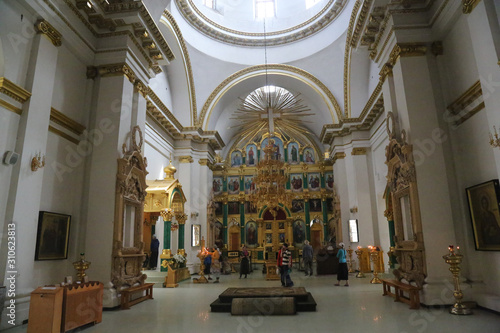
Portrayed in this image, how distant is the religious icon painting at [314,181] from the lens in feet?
75.9

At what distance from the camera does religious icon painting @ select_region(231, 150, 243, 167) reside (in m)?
24.4

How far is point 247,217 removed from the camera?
23109mm

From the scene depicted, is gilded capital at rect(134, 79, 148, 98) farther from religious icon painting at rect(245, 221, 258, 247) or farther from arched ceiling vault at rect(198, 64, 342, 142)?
religious icon painting at rect(245, 221, 258, 247)

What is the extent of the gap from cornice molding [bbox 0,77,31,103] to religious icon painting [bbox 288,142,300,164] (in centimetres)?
1919

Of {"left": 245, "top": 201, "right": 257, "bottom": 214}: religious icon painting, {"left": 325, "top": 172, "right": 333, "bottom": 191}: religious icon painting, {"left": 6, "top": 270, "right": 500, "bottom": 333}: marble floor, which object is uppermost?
{"left": 325, "top": 172, "right": 333, "bottom": 191}: religious icon painting

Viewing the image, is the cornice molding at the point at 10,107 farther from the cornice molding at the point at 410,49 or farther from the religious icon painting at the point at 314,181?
the religious icon painting at the point at 314,181

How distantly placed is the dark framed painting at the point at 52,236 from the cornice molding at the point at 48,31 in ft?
11.9

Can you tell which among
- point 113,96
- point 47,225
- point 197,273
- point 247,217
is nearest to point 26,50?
point 113,96

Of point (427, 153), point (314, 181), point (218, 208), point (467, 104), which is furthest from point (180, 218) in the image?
point (314, 181)

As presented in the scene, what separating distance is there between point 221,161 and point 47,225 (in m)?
17.0

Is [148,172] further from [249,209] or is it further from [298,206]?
[298,206]

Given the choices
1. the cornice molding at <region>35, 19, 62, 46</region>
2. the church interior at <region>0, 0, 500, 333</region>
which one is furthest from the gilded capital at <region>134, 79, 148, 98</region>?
the cornice molding at <region>35, 19, 62, 46</region>

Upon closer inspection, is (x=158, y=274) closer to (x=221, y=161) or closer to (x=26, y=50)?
(x=26, y=50)

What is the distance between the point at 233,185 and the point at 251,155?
2.64m
